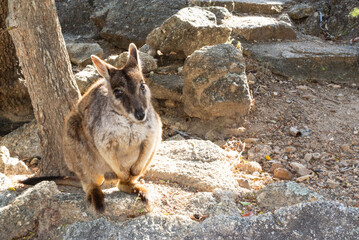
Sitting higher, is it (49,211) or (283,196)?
(49,211)

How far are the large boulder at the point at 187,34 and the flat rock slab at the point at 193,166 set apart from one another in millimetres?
2560

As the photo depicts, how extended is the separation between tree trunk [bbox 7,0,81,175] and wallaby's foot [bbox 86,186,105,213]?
58.6 inches

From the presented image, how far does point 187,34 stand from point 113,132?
3775 millimetres

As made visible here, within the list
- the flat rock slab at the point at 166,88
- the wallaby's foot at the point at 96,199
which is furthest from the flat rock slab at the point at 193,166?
the flat rock slab at the point at 166,88

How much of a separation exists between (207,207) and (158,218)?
1.80 feet

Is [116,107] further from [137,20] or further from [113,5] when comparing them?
[113,5]

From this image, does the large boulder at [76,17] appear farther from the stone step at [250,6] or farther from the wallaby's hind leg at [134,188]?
the wallaby's hind leg at [134,188]

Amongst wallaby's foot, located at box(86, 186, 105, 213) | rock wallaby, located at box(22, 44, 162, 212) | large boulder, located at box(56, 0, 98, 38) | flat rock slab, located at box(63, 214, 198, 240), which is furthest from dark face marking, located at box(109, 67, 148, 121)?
large boulder, located at box(56, 0, 98, 38)

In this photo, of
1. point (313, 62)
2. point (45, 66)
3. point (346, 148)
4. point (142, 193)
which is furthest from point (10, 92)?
point (313, 62)

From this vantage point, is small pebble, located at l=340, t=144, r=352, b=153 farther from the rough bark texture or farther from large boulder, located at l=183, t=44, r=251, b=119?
the rough bark texture

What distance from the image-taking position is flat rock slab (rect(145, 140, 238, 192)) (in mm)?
4273

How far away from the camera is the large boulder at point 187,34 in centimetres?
687

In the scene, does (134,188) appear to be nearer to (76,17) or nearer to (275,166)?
(275,166)

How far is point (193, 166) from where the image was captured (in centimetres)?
457
